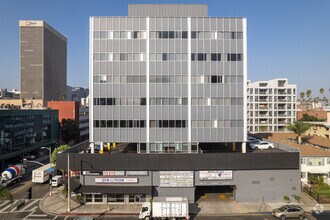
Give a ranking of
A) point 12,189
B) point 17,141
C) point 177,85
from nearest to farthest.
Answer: point 177,85
point 12,189
point 17,141

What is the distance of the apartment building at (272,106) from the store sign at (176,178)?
7291 centimetres

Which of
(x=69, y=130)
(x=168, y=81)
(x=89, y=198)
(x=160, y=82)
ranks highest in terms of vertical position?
(x=168, y=81)

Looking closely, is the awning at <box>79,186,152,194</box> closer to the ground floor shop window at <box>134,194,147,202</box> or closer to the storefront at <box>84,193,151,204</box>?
the storefront at <box>84,193,151,204</box>

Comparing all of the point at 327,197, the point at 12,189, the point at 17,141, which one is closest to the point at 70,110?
the point at 17,141

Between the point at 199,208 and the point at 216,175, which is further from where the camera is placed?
the point at 216,175

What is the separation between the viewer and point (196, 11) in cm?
4628

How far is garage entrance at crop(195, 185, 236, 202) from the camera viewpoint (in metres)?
43.6

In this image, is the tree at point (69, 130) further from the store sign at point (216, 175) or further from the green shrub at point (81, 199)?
the store sign at point (216, 175)

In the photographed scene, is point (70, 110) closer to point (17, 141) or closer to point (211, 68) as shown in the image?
point (17, 141)

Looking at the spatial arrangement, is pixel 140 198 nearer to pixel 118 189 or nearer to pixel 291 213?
pixel 118 189

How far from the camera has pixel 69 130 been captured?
9856cm

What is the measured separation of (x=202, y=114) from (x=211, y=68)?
7.71m

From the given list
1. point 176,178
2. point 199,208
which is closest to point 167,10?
point 176,178

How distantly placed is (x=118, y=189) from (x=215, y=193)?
16.5 m
